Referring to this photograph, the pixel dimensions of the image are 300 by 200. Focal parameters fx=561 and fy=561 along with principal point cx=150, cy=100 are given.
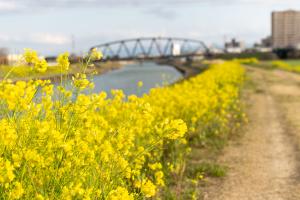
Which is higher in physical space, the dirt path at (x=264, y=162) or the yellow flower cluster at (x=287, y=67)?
the dirt path at (x=264, y=162)

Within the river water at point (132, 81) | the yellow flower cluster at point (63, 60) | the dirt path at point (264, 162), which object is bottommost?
the river water at point (132, 81)

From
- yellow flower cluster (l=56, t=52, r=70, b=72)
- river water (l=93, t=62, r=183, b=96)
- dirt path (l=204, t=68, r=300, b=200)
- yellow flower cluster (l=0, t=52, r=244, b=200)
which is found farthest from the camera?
river water (l=93, t=62, r=183, b=96)

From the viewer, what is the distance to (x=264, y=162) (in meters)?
8.67

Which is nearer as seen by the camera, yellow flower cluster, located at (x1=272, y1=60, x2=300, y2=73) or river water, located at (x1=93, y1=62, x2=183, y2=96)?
river water, located at (x1=93, y1=62, x2=183, y2=96)

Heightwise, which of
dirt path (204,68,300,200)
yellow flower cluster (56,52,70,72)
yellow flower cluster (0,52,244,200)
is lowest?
dirt path (204,68,300,200)

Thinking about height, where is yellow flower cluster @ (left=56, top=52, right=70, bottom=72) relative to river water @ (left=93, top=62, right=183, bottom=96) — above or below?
above

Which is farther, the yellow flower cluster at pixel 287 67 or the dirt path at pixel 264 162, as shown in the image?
the yellow flower cluster at pixel 287 67

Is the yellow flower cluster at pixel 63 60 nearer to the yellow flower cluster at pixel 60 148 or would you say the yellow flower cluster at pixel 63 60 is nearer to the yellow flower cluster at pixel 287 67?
the yellow flower cluster at pixel 60 148

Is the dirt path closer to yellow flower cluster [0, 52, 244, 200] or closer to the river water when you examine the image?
the river water

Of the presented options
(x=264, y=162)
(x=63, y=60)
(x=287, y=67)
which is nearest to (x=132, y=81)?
(x=287, y=67)

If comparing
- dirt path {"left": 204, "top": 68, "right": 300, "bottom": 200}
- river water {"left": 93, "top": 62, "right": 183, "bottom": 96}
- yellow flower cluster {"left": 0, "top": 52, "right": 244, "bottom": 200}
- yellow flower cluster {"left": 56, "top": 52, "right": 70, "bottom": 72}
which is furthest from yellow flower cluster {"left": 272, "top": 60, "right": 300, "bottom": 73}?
yellow flower cluster {"left": 56, "top": 52, "right": 70, "bottom": 72}

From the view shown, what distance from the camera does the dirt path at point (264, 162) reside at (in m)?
7.06

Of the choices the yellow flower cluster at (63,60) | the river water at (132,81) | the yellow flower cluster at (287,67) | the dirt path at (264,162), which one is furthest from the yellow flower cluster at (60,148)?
the yellow flower cluster at (287,67)

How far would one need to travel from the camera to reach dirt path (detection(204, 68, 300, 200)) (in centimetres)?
706
